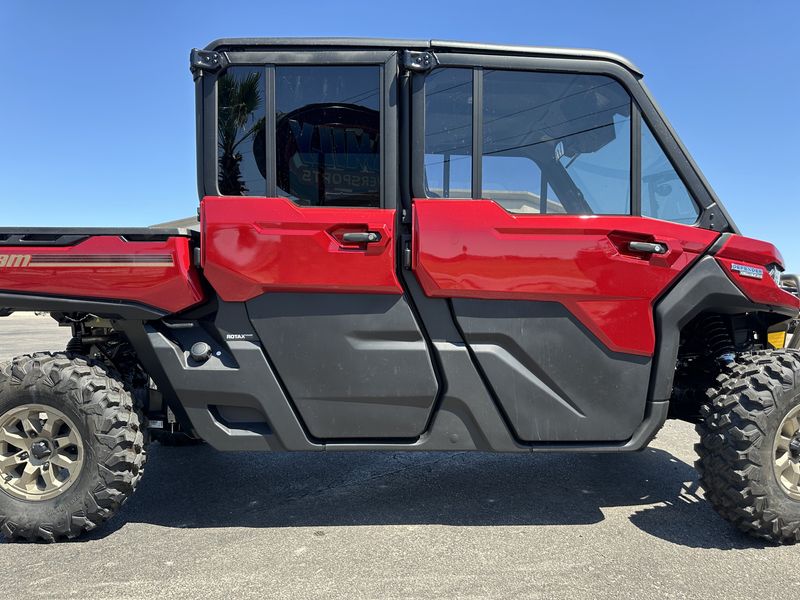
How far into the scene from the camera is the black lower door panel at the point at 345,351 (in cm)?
275

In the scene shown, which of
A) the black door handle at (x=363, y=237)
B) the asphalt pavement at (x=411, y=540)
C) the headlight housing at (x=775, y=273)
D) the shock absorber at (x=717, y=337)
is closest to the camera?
the asphalt pavement at (x=411, y=540)

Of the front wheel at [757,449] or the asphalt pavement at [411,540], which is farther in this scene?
the front wheel at [757,449]

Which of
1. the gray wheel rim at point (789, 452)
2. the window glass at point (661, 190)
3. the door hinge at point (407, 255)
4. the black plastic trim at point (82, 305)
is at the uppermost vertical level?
the window glass at point (661, 190)

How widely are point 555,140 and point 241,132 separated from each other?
171 centimetres

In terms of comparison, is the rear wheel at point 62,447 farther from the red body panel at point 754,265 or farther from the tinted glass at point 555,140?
the red body panel at point 754,265

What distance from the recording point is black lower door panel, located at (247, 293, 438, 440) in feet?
9.01

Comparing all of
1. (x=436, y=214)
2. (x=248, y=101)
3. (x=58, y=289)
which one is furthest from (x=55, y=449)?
(x=436, y=214)

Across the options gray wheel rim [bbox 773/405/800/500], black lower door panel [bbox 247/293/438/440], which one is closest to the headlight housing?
gray wheel rim [bbox 773/405/800/500]

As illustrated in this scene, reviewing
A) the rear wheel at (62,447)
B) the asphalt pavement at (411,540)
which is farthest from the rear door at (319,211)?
the rear wheel at (62,447)

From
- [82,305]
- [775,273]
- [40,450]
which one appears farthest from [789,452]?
[40,450]

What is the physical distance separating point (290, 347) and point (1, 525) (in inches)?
69.4

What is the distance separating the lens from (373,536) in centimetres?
280

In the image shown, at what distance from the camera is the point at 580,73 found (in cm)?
281

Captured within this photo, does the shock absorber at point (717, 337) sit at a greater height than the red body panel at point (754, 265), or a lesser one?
lesser
